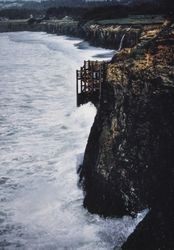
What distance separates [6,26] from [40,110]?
11842 centimetres

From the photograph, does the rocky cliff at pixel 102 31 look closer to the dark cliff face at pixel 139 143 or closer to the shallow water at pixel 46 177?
the shallow water at pixel 46 177

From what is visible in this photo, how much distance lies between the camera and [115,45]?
181ft

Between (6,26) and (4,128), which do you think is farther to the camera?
(6,26)

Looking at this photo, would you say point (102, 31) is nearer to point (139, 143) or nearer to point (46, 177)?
point (46, 177)

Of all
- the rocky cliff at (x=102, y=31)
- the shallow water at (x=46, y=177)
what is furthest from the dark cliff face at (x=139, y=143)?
the rocky cliff at (x=102, y=31)

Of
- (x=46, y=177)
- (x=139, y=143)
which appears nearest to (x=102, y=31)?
(x=46, y=177)

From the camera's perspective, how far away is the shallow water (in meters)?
10.2

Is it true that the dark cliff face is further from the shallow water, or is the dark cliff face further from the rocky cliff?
the rocky cliff

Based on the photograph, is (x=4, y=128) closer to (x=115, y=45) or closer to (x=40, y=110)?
(x=40, y=110)

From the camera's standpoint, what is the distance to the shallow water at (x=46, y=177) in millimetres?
10219

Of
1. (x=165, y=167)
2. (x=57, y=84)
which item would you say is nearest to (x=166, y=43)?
(x=165, y=167)

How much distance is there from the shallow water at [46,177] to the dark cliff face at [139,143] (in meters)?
0.65

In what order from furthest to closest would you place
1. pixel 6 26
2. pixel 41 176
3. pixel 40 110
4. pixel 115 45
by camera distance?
pixel 6 26 < pixel 115 45 < pixel 40 110 < pixel 41 176

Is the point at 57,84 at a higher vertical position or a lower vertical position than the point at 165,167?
lower
